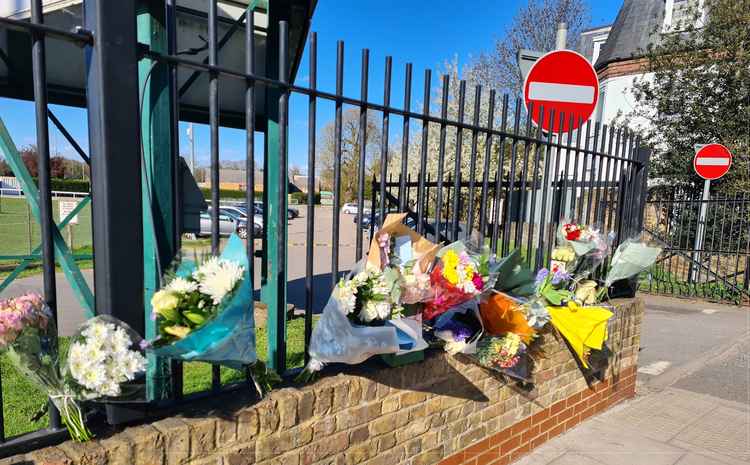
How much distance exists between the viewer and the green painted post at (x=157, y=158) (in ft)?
5.85

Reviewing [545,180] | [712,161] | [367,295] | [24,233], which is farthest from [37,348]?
[24,233]

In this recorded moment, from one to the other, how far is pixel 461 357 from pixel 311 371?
980 millimetres

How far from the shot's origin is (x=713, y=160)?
8391mm

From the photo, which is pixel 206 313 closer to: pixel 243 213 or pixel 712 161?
pixel 243 213

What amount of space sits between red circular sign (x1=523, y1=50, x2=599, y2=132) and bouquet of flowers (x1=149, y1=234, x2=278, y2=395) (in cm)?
287

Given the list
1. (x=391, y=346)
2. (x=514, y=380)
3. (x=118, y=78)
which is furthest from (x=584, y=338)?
(x=118, y=78)

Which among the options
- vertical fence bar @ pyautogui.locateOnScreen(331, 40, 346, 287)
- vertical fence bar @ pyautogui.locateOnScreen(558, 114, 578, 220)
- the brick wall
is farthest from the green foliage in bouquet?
vertical fence bar @ pyautogui.locateOnScreen(331, 40, 346, 287)

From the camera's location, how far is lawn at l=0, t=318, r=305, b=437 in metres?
2.97

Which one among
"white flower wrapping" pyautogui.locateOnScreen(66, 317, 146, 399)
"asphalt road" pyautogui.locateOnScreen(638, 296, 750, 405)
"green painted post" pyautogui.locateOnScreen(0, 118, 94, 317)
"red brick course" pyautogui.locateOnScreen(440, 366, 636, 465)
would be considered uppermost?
"green painted post" pyautogui.locateOnScreen(0, 118, 94, 317)

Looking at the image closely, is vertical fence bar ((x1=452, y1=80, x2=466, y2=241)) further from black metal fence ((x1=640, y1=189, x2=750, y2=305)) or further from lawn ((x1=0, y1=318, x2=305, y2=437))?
black metal fence ((x1=640, y1=189, x2=750, y2=305))

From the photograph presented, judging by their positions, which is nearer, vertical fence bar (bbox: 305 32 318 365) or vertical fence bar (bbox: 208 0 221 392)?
vertical fence bar (bbox: 208 0 221 392)

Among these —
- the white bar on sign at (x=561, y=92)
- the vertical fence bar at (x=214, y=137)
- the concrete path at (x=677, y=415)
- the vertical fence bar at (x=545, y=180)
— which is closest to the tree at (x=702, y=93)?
the concrete path at (x=677, y=415)

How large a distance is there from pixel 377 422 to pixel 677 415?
320 centimetres

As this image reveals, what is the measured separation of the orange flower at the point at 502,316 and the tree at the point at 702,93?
1085 cm
